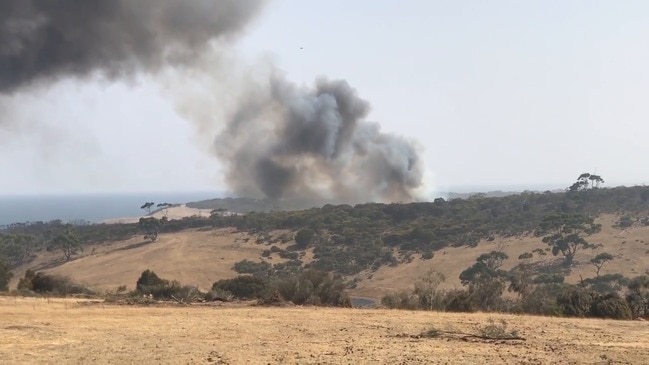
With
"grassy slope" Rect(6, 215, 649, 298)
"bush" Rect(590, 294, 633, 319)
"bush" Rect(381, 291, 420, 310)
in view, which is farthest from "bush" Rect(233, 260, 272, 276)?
"bush" Rect(590, 294, 633, 319)

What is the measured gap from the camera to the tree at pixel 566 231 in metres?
43.2

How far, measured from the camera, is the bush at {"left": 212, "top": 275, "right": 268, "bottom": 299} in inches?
858

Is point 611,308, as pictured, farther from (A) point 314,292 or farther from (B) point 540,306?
(A) point 314,292

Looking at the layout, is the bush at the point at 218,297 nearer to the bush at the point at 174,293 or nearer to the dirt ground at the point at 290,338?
the bush at the point at 174,293

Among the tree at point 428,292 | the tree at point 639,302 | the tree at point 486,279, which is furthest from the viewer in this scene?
the tree at point 486,279

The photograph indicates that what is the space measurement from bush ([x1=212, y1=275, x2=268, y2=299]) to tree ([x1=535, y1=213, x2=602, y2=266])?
27608 millimetres

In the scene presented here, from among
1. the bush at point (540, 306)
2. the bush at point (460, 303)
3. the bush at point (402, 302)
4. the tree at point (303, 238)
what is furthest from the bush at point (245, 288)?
the tree at point (303, 238)

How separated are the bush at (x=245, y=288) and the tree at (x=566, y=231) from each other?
2761 centimetres

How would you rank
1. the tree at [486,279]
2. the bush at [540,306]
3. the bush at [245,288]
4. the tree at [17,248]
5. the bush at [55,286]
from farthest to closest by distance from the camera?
the tree at [17,248] → the bush at [55,286] → the bush at [245,288] → the tree at [486,279] → the bush at [540,306]

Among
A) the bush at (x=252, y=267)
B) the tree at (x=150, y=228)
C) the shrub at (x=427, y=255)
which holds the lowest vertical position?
the bush at (x=252, y=267)

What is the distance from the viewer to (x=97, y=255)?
53.5 metres

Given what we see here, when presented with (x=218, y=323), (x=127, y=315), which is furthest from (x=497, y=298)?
(x=127, y=315)

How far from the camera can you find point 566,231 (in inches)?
1849

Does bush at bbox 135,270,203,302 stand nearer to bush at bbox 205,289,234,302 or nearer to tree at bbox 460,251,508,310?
bush at bbox 205,289,234,302
